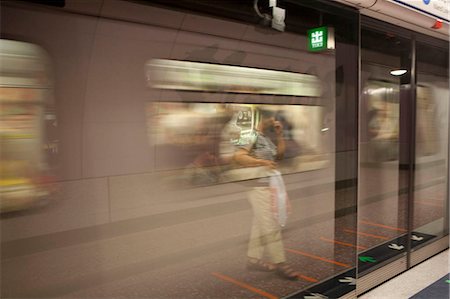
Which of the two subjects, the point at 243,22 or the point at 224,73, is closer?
the point at 243,22

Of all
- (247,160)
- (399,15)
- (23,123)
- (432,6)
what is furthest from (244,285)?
(432,6)

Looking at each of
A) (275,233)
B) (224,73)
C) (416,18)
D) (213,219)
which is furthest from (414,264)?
(224,73)

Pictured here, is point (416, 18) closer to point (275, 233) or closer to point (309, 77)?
point (309, 77)

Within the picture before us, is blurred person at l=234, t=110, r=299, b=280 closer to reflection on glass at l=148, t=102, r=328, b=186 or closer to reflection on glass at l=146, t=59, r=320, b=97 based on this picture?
reflection on glass at l=148, t=102, r=328, b=186

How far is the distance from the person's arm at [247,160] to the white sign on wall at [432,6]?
1.68 m

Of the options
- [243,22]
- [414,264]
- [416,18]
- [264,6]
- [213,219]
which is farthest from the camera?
[213,219]

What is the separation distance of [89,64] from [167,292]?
1.93m

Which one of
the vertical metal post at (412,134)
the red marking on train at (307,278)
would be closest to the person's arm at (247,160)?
the red marking on train at (307,278)

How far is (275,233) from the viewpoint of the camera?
136 inches

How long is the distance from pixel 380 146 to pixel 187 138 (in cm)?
323

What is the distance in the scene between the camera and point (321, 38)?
10.9 feet

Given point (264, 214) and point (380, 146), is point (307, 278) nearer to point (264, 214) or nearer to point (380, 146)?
point (264, 214)

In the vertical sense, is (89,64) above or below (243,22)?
below

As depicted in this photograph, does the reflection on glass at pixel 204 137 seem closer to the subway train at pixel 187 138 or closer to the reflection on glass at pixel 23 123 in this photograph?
the subway train at pixel 187 138
